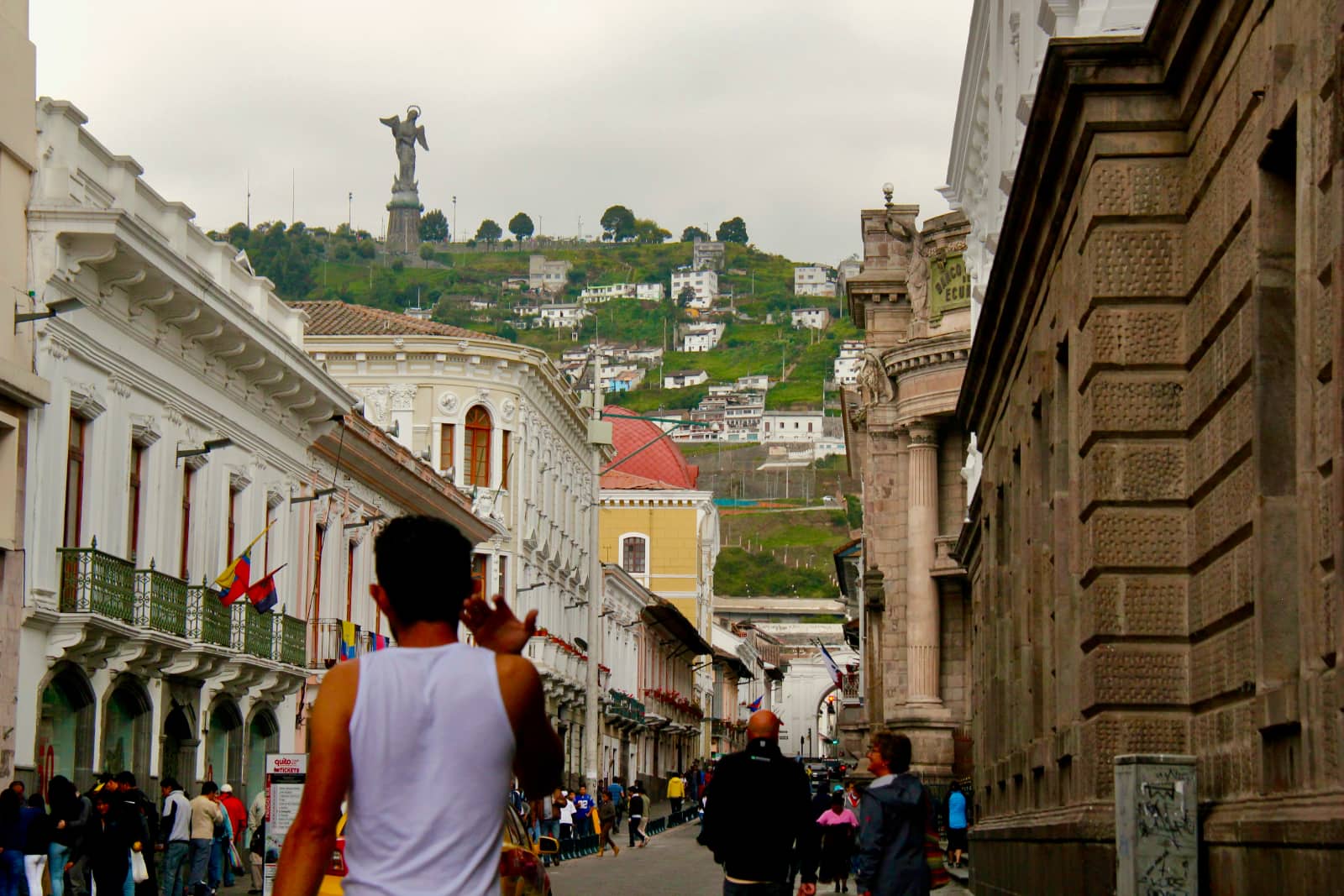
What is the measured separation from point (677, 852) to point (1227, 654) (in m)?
33.8

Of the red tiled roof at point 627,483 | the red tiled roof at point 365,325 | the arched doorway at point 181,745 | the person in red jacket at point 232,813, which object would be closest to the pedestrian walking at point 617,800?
the red tiled roof at point 365,325

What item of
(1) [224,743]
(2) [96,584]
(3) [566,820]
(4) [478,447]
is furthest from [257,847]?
(4) [478,447]

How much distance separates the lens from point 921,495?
47.8 metres

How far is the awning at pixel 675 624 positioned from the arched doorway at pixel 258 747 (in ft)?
146

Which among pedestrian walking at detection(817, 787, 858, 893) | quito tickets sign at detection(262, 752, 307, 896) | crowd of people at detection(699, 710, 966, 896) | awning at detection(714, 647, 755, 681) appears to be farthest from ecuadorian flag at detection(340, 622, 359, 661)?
awning at detection(714, 647, 755, 681)

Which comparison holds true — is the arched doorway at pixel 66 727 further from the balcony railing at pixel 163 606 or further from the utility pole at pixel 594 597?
the utility pole at pixel 594 597

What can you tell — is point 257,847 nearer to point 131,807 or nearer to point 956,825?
point 131,807

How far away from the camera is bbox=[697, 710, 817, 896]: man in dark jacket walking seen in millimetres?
10836

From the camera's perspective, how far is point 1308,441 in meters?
9.15

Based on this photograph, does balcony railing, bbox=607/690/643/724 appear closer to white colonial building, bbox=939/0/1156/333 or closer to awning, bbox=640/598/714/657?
awning, bbox=640/598/714/657

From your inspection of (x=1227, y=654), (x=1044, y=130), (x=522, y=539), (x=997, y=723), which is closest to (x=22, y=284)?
(x=997, y=723)

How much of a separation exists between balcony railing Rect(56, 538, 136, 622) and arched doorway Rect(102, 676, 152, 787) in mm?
1301

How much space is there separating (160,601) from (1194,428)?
2058 centimetres

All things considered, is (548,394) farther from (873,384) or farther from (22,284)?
(22,284)
